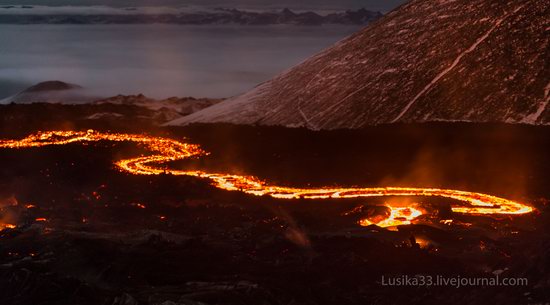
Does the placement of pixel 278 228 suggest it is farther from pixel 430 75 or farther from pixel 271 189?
pixel 430 75

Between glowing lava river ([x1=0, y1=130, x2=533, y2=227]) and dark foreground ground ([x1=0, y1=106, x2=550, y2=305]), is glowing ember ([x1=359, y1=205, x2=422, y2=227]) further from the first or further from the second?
dark foreground ground ([x1=0, y1=106, x2=550, y2=305])

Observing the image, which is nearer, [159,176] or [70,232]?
[70,232]

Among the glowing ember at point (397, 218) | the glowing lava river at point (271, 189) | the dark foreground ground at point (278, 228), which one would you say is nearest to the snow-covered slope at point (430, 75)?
the dark foreground ground at point (278, 228)

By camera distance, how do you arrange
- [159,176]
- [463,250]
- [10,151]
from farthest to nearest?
[10,151], [159,176], [463,250]

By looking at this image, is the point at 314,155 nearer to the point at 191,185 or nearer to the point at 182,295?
the point at 191,185

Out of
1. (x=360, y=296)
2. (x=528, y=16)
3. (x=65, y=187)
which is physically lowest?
(x=360, y=296)

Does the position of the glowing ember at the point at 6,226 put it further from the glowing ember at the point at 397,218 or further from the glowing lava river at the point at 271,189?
the glowing ember at the point at 397,218

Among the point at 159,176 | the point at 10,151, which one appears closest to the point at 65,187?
the point at 159,176

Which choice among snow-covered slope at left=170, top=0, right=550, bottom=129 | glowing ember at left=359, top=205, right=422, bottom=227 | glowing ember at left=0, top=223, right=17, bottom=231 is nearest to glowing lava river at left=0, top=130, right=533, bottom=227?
glowing ember at left=359, top=205, right=422, bottom=227
